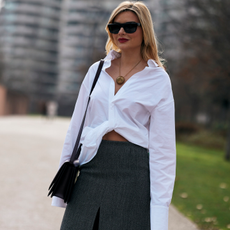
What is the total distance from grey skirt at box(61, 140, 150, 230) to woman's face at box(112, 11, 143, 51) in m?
0.64

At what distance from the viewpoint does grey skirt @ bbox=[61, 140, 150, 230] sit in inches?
82.0

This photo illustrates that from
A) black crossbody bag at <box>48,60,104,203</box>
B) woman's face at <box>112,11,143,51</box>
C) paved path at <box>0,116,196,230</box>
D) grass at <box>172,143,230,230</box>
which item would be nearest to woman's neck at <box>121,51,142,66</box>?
woman's face at <box>112,11,143,51</box>

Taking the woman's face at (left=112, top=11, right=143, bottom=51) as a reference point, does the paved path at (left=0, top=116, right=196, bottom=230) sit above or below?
below

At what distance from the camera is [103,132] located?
2127mm

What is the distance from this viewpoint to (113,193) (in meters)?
2.11

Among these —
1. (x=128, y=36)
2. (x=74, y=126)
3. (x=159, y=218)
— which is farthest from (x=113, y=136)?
(x=128, y=36)

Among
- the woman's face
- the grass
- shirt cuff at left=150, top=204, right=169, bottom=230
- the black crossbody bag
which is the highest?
the woman's face

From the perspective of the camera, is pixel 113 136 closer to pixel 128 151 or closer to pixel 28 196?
pixel 128 151

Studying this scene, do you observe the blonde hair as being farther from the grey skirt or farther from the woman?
the grey skirt

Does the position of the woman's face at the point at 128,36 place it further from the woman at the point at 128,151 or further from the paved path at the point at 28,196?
the paved path at the point at 28,196

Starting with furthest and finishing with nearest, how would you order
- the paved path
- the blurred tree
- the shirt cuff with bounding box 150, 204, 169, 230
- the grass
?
the blurred tree
the grass
the paved path
the shirt cuff with bounding box 150, 204, 169, 230

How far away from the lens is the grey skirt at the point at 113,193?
2082 mm

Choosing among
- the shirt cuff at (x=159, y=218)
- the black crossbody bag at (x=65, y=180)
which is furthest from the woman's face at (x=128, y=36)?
the shirt cuff at (x=159, y=218)

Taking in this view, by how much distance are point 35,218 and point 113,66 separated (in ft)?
9.87
